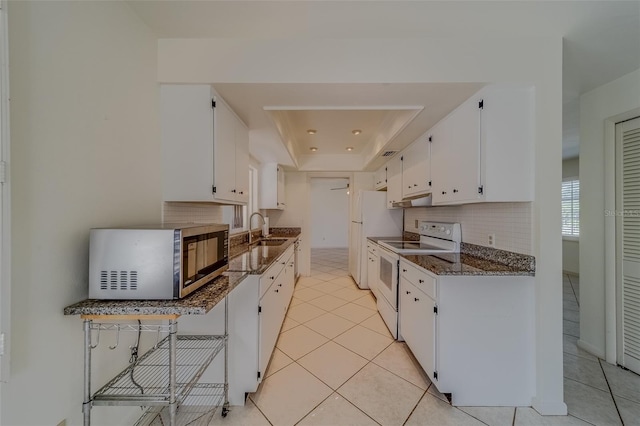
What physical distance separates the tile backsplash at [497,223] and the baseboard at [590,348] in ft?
4.76

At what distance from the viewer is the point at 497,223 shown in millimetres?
1974

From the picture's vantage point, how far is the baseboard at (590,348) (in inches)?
85.7

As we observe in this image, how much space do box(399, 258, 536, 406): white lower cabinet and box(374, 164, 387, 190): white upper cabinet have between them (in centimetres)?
253

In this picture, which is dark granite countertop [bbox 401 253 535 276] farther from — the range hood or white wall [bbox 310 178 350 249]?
white wall [bbox 310 178 350 249]

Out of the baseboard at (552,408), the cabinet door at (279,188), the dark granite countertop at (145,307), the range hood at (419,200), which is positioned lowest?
the baseboard at (552,408)

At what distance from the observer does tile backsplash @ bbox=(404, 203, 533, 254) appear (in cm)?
172

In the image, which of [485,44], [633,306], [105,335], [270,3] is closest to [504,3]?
[485,44]

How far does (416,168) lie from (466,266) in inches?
51.2

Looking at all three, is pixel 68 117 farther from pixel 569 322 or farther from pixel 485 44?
pixel 569 322

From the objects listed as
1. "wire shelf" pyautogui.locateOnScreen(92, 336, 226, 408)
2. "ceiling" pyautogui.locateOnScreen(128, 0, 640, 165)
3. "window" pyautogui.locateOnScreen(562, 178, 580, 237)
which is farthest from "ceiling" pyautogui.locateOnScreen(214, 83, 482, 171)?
"window" pyautogui.locateOnScreen(562, 178, 580, 237)

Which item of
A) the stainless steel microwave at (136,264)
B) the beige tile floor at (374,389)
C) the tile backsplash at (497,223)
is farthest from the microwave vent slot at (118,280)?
the tile backsplash at (497,223)

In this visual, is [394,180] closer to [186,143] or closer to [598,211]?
[598,211]

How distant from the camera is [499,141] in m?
1.69

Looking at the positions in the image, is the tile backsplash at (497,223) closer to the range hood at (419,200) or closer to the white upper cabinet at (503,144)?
the white upper cabinet at (503,144)
